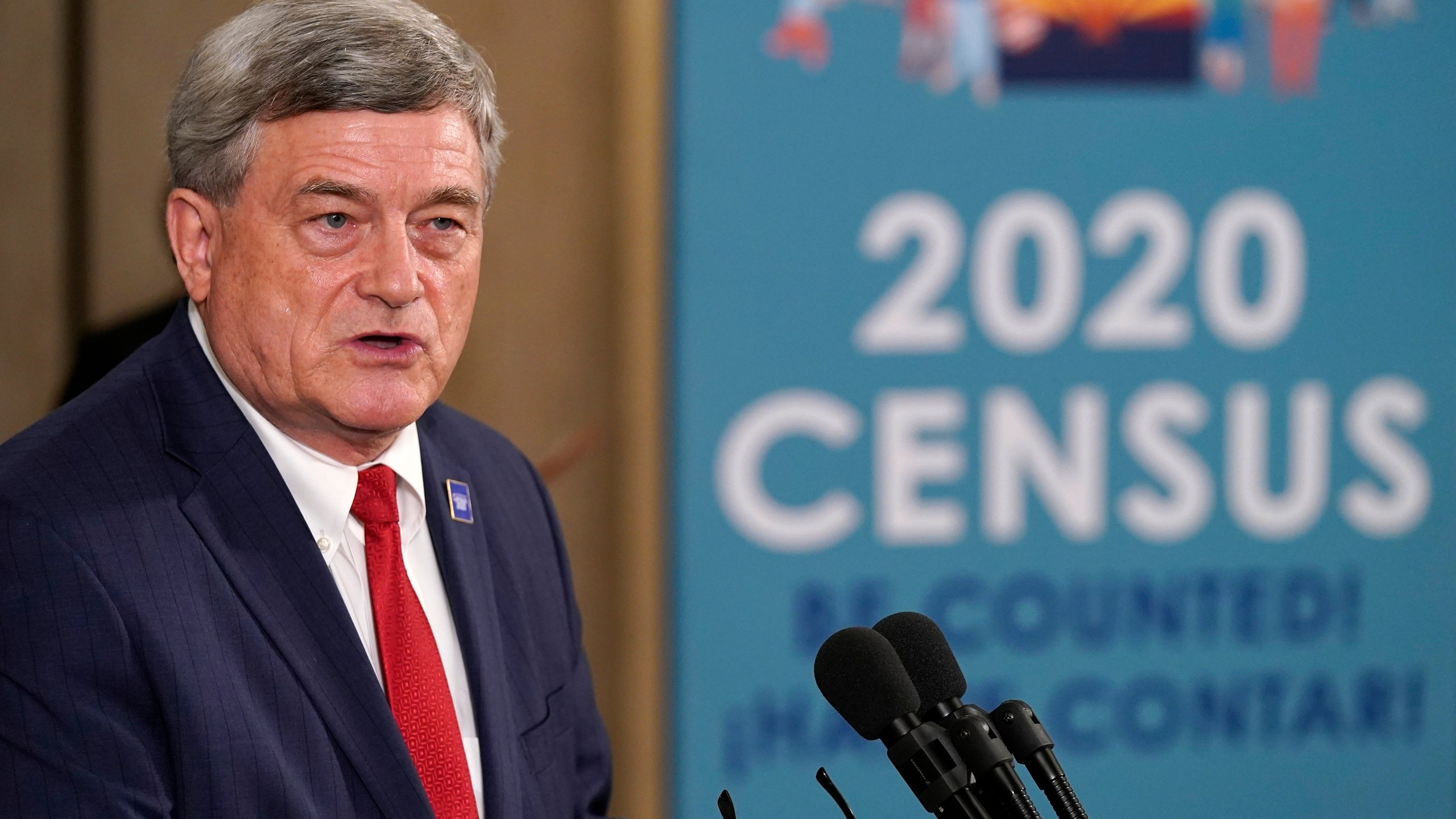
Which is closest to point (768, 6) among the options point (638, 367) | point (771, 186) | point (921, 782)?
point (771, 186)

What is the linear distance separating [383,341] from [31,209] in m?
1.35

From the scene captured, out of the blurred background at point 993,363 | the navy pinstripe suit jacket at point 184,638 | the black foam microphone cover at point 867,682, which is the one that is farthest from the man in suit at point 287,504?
the blurred background at point 993,363

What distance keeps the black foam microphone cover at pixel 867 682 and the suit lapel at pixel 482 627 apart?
A: 31 centimetres

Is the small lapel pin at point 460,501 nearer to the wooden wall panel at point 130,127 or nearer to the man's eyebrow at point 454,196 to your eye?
the man's eyebrow at point 454,196

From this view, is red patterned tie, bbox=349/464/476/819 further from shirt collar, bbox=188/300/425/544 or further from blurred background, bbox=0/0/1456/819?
blurred background, bbox=0/0/1456/819

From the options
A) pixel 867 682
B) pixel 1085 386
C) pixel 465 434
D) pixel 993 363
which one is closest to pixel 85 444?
pixel 465 434

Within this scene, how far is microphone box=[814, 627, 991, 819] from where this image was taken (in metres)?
0.85

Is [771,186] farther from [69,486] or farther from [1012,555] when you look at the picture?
[69,486]

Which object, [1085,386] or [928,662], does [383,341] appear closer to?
[928,662]

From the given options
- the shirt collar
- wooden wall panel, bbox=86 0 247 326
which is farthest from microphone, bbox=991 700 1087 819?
wooden wall panel, bbox=86 0 247 326

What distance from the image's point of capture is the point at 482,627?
1.18 m

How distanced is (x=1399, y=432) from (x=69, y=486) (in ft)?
7.49

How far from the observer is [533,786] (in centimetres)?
118

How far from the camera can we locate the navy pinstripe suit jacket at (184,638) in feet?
2.98
